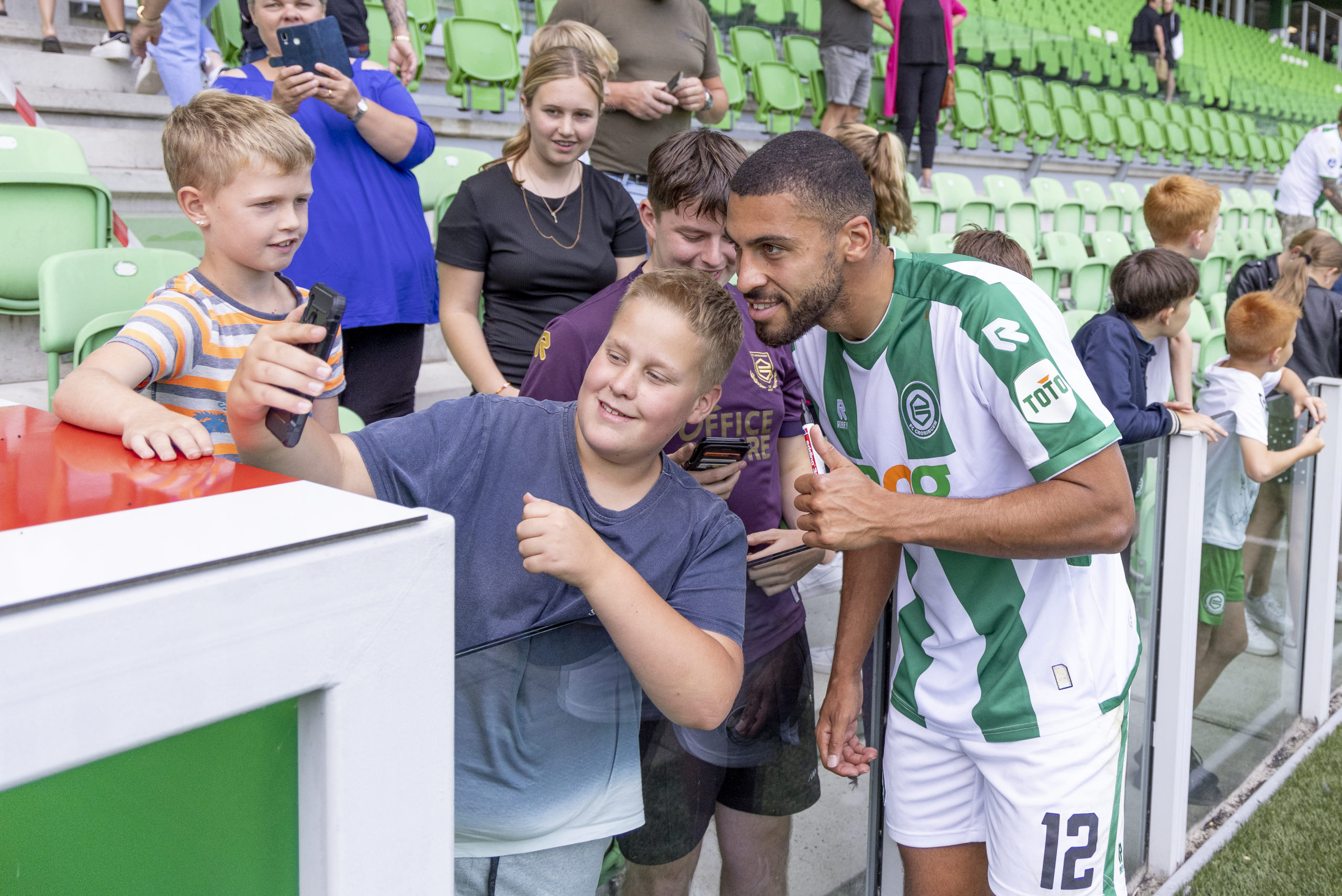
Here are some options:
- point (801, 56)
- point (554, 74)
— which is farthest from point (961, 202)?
point (554, 74)

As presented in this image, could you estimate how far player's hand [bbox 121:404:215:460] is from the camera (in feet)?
3.10

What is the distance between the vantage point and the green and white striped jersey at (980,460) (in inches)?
57.2

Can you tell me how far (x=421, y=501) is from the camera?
129 cm

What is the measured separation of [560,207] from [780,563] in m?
1.27

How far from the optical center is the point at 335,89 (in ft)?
7.62

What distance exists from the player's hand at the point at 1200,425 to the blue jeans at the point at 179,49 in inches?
131

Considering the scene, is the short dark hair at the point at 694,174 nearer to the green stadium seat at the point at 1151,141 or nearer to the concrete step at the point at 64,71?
the concrete step at the point at 64,71

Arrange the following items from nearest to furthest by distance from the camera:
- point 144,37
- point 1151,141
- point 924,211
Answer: point 144,37 < point 924,211 < point 1151,141

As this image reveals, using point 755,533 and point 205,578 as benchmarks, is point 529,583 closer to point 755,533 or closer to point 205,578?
point 755,533

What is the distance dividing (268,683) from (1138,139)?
45.7ft

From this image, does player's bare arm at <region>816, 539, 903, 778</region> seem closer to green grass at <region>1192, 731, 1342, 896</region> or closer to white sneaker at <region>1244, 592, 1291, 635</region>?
green grass at <region>1192, 731, 1342, 896</region>

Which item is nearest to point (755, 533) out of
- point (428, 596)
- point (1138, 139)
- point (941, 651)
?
point (941, 651)

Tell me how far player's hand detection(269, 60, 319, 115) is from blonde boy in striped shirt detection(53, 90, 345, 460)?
498 millimetres

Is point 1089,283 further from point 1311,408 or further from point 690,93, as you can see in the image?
point 690,93
